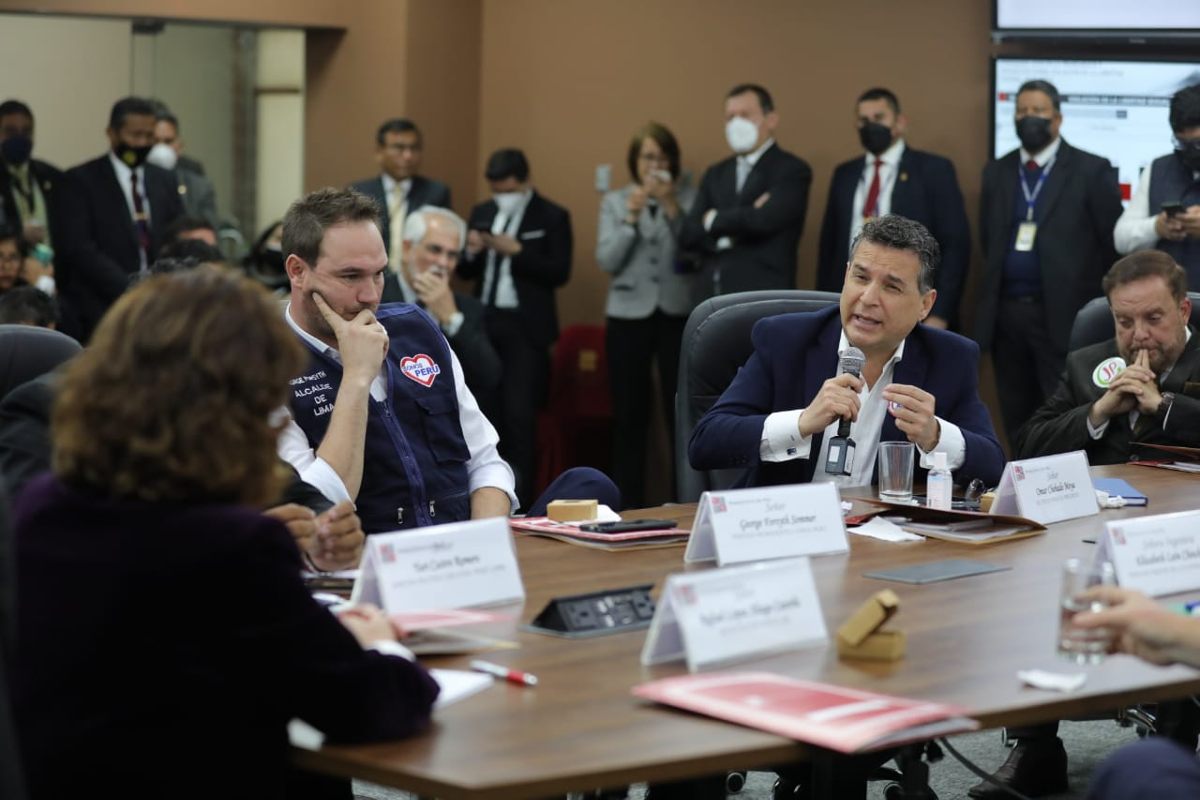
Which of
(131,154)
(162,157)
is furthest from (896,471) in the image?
(162,157)

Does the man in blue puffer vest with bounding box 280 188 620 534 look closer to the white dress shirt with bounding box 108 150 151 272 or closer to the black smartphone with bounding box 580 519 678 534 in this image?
the black smartphone with bounding box 580 519 678 534

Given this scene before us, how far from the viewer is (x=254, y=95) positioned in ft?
31.1

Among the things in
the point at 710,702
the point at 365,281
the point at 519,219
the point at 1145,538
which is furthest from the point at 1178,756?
the point at 519,219

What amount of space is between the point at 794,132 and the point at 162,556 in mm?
6722

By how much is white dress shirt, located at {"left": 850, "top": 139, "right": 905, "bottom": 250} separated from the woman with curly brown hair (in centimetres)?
567

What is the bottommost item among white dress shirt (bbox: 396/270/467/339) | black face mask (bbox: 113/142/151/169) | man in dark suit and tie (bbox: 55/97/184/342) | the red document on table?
the red document on table

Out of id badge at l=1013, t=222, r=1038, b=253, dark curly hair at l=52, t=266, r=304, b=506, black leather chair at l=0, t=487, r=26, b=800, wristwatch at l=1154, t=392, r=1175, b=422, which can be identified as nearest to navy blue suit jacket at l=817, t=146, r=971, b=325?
id badge at l=1013, t=222, r=1038, b=253

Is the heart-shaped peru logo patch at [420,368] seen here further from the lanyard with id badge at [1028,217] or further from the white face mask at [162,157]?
the white face mask at [162,157]

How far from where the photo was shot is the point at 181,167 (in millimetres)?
8422

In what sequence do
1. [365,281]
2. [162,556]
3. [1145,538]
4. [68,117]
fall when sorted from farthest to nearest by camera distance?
[68,117] → [365,281] → [1145,538] → [162,556]

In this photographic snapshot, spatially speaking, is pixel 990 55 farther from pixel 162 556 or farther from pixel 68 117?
pixel 162 556

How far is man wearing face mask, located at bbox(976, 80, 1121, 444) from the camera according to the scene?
23.1 ft

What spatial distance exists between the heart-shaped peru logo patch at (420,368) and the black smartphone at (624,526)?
2.19ft

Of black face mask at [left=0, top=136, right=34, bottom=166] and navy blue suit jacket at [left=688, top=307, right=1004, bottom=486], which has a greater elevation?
black face mask at [left=0, top=136, right=34, bottom=166]
